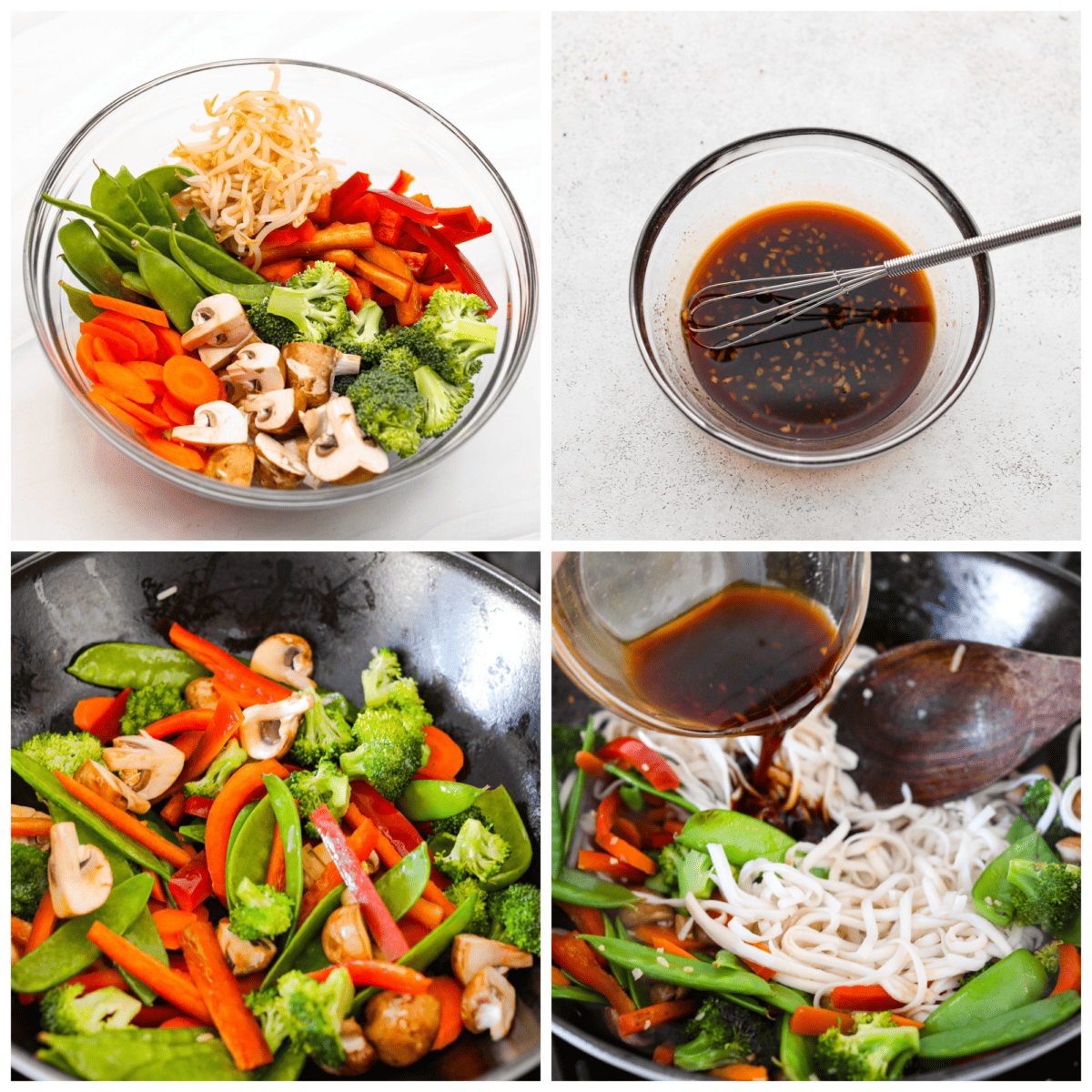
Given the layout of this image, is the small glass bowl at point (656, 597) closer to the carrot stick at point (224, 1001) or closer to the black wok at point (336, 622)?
the black wok at point (336, 622)

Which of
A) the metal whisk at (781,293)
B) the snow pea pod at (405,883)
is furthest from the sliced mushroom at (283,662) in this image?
the metal whisk at (781,293)

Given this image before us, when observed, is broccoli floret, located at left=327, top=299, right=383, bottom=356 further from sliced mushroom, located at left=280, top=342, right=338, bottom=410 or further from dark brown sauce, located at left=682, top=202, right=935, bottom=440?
dark brown sauce, located at left=682, top=202, right=935, bottom=440

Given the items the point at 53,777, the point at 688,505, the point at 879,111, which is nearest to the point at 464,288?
the point at 688,505

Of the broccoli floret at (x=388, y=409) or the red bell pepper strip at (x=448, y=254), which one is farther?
the red bell pepper strip at (x=448, y=254)

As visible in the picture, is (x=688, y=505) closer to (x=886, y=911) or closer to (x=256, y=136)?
(x=886, y=911)

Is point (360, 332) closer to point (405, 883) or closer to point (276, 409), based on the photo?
point (276, 409)

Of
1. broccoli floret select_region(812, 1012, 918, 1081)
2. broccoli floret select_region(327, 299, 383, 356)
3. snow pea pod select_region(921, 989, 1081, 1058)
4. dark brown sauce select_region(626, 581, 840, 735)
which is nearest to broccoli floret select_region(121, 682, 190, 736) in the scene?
broccoli floret select_region(327, 299, 383, 356)

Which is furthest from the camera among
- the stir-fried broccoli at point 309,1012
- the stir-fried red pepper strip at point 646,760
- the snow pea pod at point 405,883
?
the stir-fried red pepper strip at point 646,760
